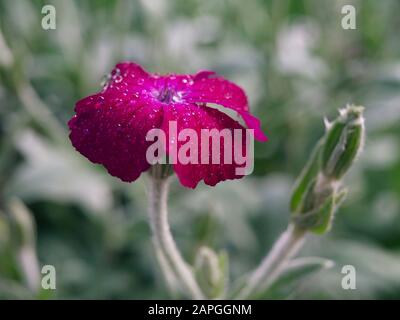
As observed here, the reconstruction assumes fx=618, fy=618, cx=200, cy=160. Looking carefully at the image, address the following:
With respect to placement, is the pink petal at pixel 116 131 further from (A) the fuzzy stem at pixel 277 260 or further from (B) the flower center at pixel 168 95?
(A) the fuzzy stem at pixel 277 260

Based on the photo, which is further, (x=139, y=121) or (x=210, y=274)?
(x=210, y=274)

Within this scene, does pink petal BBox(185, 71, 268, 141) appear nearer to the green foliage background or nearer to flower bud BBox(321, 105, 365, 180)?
flower bud BBox(321, 105, 365, 180)

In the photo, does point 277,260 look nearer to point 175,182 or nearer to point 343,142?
point 343,142

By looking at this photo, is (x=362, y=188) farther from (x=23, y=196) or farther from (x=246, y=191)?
(x=23, y=196)

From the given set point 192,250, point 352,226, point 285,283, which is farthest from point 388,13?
point 285,283

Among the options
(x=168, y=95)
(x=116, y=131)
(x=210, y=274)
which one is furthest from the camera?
(x=210, y=274)

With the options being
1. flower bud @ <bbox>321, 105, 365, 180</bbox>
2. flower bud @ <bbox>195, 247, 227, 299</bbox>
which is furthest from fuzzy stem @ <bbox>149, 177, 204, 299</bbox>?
flower bud @ <bbox>321, 105, 365, 180</bbox>

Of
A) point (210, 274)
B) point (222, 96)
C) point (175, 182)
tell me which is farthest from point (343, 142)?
point (175, 182)
